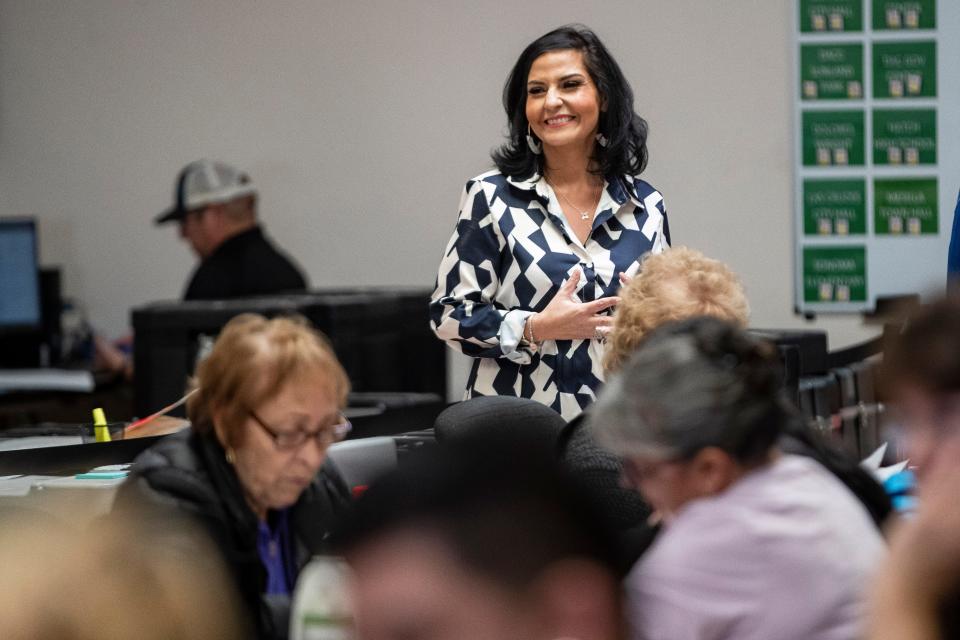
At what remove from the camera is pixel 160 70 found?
247 inches

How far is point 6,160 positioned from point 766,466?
19.5 feet

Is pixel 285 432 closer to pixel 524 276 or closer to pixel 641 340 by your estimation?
pixel 641 340

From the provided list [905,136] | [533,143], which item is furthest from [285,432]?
[905,136]

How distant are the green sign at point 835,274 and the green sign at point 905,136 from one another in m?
0.38

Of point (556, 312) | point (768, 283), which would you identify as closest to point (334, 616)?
point (556, 312)

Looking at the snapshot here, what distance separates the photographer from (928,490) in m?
1.09

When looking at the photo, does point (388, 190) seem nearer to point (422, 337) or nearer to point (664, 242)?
point (422, 337)

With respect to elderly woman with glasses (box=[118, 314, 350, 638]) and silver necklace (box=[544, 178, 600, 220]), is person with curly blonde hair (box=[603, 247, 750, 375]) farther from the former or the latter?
silver necklace (box=[544, 178, 600, 220])

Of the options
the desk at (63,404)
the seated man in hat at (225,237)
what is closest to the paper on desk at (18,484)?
the seated man in hat at (225,237)

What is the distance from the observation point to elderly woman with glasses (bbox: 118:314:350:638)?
1.87m

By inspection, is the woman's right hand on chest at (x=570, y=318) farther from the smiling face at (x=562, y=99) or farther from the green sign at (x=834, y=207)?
the green sign at (x=834, y=207)

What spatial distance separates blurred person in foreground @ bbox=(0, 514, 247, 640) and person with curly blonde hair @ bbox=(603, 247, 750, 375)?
1.05 meters

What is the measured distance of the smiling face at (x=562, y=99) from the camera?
2770 mm

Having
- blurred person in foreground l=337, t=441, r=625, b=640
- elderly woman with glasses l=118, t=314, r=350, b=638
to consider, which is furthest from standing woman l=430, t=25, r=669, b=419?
blurred person in foreground l=337, t=441, r=625, b=640
